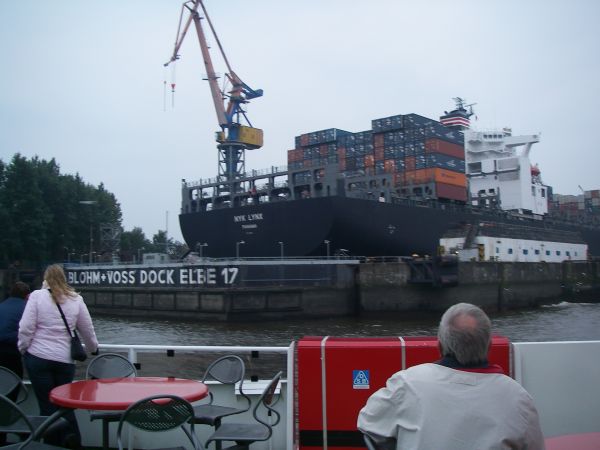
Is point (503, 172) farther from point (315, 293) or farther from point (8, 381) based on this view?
point (8, 381)

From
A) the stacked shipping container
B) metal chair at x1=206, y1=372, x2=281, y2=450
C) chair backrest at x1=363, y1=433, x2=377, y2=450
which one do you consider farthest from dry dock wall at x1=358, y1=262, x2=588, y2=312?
chair backrest at x1=363, y1=433, x2=377, y2=450

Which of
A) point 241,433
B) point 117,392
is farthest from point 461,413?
point 117,392

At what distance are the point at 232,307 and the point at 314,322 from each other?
3.19m

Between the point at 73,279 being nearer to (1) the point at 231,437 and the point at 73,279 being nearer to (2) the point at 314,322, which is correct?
(2) the point at 314,322

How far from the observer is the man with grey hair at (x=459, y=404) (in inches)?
66.8

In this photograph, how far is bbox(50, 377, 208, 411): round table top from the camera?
285cm

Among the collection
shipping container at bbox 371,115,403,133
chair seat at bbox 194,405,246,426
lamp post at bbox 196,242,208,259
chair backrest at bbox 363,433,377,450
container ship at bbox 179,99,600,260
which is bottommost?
chair seat at bbox 194,405,246,426

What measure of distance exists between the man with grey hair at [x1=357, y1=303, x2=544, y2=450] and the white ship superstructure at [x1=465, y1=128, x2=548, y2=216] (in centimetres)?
3876

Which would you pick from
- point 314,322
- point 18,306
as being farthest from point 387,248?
point 18,306

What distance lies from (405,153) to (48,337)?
1285 inches

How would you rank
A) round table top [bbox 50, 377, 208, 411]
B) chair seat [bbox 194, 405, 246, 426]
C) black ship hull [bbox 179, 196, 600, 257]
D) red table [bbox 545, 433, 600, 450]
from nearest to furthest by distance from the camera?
red table [bbox 545, 433, 600, 450] → round table top [bbox 50, 377, 208, 411] → chair seat [bbox 194, 405, 246, 426] → black ship hull [bbox 179, 196, 600, 257]

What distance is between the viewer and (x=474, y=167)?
42.1m

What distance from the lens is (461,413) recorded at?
5.59 ft

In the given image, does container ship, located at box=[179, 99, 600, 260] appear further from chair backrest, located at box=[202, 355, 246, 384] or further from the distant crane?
chair backrest, located at box=[202, 355, 246, 384]
